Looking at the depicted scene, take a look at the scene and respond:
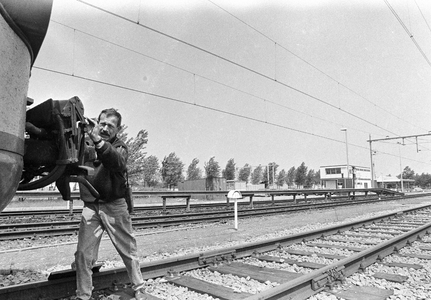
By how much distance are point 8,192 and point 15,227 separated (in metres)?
8.56

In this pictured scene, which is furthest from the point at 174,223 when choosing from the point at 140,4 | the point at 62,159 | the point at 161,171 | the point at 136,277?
the point at 161,171

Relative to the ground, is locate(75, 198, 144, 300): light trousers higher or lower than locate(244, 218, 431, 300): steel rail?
higher

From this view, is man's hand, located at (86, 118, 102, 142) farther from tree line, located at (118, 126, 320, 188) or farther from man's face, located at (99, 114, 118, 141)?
tree line, located at (118, 126, 320, 188)

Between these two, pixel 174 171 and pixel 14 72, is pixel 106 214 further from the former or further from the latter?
pixel 174 171

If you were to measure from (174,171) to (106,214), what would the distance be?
39944 millimetres

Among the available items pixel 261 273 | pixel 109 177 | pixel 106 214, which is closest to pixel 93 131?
pixel 109 177

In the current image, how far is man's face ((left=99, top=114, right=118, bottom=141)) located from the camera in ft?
9.85

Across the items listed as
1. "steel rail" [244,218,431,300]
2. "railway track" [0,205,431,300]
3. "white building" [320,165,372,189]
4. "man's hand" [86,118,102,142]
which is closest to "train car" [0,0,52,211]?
"man's hand" [86,118,102,142]

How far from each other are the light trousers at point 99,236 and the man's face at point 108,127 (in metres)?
0.62

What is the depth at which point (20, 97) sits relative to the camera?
1790 millimetres

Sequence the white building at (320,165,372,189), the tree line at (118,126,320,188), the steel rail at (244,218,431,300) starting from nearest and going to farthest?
1. the steel rail at (244,218,431,300)
2. the tree line at (118,126,320,188)
3. the white building at (320,165,372,189)

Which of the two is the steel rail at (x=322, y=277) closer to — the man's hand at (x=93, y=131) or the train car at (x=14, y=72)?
the man's hand at (x=93, y=131)

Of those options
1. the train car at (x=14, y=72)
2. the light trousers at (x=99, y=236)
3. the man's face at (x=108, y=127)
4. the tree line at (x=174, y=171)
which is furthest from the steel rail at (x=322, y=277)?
the tree line at (x=174, y=171)

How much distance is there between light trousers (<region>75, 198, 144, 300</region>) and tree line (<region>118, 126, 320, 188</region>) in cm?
1198
